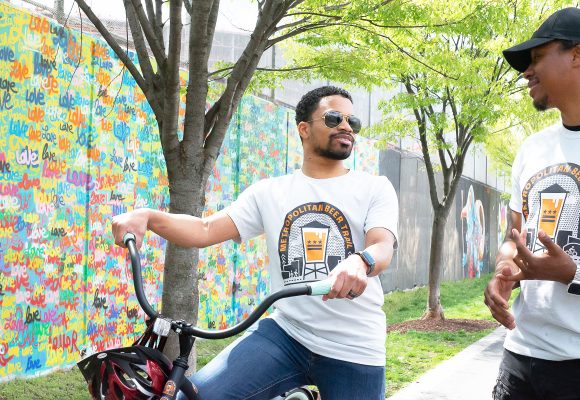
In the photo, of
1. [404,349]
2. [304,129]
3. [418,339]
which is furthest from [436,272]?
[304,129]

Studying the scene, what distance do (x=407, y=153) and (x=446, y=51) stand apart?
376 inches

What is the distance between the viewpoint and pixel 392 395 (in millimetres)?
7141

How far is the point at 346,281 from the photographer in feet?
7.58

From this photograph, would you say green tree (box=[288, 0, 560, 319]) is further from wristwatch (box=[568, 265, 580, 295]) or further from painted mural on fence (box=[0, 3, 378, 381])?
wristwatch (box=[568, 265, 580, 295])

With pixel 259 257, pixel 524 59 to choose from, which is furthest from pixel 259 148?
pixel 524 59

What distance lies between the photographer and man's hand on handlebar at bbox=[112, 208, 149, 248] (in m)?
2.69

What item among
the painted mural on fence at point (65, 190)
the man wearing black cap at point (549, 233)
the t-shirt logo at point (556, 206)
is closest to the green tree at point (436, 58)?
the painted mural on fence at point (65, 190)

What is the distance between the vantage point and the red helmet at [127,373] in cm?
205

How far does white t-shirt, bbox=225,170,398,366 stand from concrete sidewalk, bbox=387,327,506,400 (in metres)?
4.16

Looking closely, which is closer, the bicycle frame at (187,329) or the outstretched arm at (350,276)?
the bicycle frame at (187,329)

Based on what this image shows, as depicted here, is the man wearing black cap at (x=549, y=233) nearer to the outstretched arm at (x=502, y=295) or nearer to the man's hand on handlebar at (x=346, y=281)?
the outstretched arm at (x=502, y=295)

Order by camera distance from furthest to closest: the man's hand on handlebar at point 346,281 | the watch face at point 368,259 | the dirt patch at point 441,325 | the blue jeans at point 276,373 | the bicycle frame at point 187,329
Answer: the dirt patch at point 441,325, the blue jeans at point 276,373, the watch face at point 368,259, the man's hand on handlebar at point 346,281, the bicycle frame at point 187,329

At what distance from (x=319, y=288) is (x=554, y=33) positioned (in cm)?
134

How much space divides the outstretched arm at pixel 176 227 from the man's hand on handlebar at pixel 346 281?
73 cm
